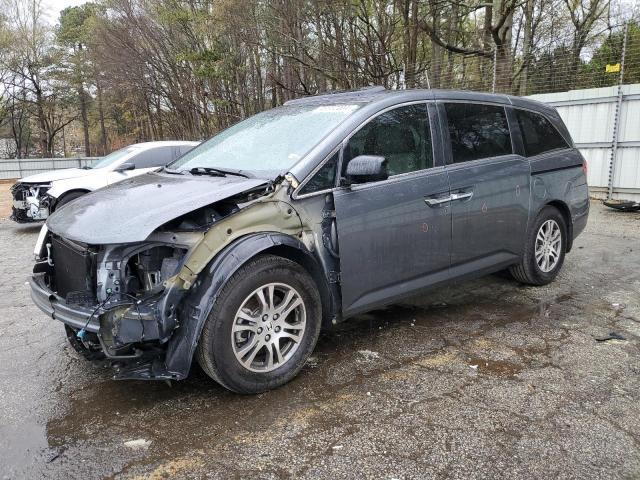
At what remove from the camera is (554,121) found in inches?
204

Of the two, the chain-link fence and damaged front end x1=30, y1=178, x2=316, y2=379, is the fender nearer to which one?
damaged front end x1=30, y1=178, x2=316, y2=379

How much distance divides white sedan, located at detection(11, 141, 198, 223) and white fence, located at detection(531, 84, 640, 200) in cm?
785

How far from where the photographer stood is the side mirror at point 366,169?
3.25m

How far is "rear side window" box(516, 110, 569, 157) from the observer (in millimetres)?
4781

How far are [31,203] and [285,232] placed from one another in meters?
7.93

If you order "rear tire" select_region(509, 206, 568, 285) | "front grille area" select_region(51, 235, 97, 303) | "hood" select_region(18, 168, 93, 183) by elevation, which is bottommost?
"rear tire" select_region(509, 206, 568, 285)

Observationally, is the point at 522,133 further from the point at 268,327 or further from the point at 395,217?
the point at 268,327

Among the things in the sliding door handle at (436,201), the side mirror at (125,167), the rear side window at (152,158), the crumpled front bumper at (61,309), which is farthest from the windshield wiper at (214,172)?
the rear side window at (152,158)

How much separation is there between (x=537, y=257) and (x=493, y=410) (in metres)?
2.52

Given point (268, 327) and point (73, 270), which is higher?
point (73, 270)

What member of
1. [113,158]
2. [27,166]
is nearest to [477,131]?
[113,158]

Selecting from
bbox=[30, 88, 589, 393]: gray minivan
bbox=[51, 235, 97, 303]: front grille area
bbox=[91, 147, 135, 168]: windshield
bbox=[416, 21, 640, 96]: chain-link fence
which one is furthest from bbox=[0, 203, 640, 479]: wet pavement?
bbox=[416, 21, 640, 96]: chain-link fence

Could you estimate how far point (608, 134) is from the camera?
402 inches

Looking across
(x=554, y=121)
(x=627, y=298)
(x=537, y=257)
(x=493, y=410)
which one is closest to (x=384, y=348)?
(x=493, y=410)
